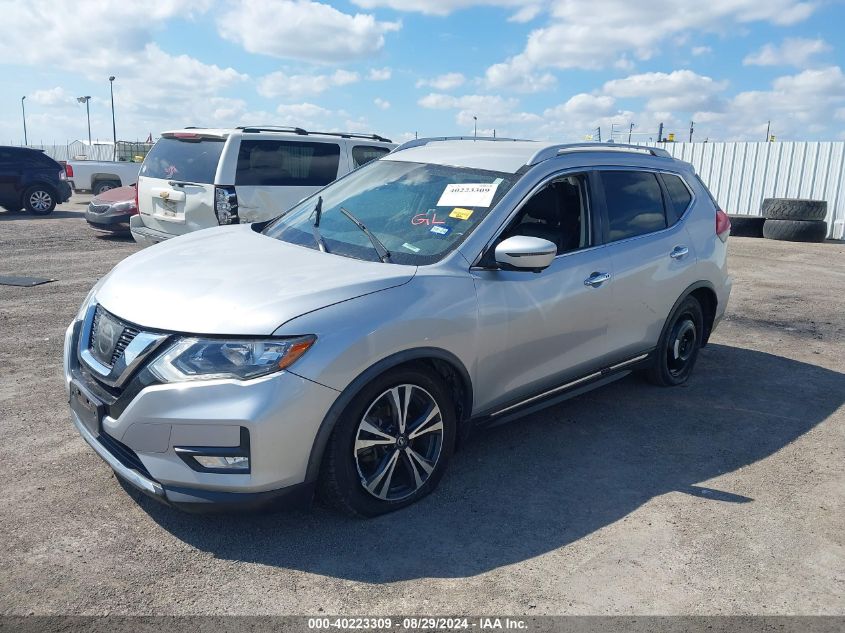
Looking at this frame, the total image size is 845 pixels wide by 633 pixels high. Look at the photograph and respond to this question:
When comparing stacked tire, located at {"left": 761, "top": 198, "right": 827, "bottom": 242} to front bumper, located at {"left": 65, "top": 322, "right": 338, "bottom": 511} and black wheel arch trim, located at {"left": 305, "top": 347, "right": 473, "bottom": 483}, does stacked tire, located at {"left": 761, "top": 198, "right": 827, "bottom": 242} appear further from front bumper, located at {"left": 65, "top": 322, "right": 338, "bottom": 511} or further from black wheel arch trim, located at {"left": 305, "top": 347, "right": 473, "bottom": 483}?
front bumper, located at {"left": 65, "top": 322, "right": 338, "bottom": 511}

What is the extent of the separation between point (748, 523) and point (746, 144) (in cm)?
1770

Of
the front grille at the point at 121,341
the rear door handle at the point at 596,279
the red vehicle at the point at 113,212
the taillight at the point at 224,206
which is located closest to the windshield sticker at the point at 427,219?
the rear door handle at the point at 596,279

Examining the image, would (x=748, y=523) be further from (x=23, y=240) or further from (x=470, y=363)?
(x=23, y=240)

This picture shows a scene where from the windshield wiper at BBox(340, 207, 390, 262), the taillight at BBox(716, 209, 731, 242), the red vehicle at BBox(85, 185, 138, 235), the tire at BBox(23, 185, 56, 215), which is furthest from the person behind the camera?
the tire at BBox(23, 185, 56, 215)

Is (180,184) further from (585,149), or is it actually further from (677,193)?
(677,193)

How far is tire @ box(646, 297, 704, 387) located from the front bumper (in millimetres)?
3114

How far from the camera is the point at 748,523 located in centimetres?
368

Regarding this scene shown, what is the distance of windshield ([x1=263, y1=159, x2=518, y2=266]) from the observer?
391 cm

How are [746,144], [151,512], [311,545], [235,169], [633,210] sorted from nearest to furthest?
[311,545] → [151,512] → [633,210] → [235,169] → [746,144]

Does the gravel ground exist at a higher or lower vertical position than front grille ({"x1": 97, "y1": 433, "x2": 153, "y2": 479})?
lower

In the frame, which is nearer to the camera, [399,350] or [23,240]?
[399,350]

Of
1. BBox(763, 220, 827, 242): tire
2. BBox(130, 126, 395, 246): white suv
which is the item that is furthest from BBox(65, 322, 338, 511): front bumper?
BBox(763, 220, 827, 242): tire

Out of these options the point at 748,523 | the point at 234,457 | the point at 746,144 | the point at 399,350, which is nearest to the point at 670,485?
the point at 748,523

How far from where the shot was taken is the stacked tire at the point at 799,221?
16.3 meters
